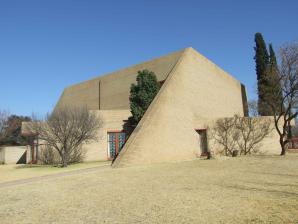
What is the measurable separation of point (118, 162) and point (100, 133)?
7344 millimetres

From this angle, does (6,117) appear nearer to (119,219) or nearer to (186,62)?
(186,62)

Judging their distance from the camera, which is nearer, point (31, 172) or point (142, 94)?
point (31, 172)

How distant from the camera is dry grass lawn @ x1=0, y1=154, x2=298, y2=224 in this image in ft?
21.6

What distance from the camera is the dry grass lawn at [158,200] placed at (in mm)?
6582

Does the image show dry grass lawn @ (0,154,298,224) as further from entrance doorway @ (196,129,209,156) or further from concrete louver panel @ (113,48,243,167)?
entrance doorway @ (196,129,209,156)

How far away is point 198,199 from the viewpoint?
321 inches

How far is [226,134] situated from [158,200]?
1793 cm

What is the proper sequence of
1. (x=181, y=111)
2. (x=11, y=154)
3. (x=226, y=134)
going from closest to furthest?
1. (x=181, y=111)
2. (x=226, y=134)
3. (x=11, y=154)

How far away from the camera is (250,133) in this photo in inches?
979

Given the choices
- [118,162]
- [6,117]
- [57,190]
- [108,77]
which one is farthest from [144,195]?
[6,117]

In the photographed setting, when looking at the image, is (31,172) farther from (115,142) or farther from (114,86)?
(114,86)

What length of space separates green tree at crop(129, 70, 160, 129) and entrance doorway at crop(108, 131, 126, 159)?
1917 millimetres

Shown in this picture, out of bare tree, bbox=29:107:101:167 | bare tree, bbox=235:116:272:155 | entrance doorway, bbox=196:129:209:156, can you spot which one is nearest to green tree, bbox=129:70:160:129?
bare tree, bbox=29:107:101:167

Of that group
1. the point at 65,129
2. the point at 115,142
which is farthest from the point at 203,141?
the point at 65,129
